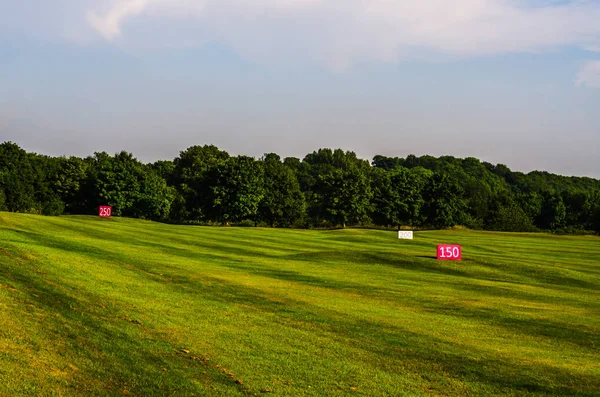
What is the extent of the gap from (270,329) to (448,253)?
98.9ft

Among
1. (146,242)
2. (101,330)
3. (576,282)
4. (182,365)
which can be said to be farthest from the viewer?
(146,242)

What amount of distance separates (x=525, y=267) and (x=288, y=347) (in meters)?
32.1

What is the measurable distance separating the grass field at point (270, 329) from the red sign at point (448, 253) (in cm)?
746

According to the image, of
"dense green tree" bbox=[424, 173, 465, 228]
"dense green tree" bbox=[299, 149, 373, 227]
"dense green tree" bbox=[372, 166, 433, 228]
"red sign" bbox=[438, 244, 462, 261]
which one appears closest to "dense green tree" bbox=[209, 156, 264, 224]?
"dense green tree" bbox=[299, 149, 373, 227]

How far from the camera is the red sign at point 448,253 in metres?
47.0

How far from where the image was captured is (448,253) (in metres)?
47.2

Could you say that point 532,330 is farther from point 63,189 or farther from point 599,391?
point 63,189

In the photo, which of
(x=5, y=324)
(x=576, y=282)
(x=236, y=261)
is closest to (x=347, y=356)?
(x=5, y=324)

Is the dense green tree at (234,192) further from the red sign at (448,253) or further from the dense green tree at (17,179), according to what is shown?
the red sign at (448,253)

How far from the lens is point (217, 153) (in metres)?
177

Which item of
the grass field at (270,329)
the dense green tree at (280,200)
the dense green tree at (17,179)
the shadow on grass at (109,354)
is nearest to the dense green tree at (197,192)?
the dense green tree at (280,200)

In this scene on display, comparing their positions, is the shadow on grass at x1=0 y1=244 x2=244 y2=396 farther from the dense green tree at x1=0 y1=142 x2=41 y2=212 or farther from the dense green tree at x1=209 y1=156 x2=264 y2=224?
the dense green tree at x1=0 y1=142 x2=41 y2=212

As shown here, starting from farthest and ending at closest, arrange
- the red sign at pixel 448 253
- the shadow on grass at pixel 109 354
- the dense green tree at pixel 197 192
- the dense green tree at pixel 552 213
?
the dense green tree at pixel 552 213 < the dense green tree at pixel 197 192 < the red sign at pixel 448 253 < the shadow on grass at pixel 109 354

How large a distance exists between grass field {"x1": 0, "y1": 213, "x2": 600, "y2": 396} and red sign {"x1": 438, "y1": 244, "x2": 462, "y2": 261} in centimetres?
746
